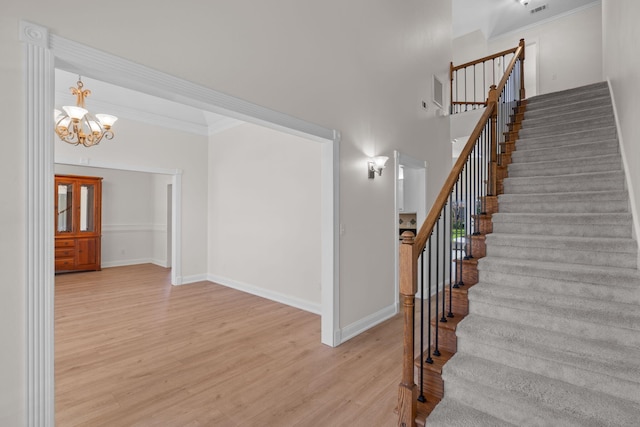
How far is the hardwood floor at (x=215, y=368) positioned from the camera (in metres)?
2.19

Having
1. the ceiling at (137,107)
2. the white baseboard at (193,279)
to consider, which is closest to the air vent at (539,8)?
the ceiling at (137,107)

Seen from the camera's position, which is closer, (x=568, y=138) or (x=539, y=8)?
(x=568, y=138)

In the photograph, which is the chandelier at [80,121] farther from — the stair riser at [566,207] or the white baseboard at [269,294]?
the stair riser at [566,207]

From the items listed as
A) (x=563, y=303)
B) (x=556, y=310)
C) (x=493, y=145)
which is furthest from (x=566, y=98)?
(x=556, y=310)

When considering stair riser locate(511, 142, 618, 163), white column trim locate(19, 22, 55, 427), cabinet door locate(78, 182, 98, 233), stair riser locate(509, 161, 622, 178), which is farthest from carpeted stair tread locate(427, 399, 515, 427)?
cabinet door locate(78, 182, 98, 233)

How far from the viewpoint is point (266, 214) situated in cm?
514

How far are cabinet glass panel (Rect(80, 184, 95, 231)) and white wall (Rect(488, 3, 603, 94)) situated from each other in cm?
1057

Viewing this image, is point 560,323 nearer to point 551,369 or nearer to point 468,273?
point 551,369

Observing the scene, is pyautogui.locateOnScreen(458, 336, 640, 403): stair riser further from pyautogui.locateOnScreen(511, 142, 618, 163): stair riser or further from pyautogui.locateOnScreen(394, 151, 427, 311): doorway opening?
pyautogui.locateOnScreen(511, 142, 618, 163): stair riser

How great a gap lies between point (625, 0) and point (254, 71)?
11.4ft

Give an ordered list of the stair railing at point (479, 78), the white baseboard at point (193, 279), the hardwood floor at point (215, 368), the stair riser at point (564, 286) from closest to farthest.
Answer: the stair riser at point (564, 286), the hardwood floor at point (215, 368), the white baseboard at point (193, 279), the stair railing at point (479, 78)

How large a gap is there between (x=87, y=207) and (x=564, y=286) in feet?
28.7

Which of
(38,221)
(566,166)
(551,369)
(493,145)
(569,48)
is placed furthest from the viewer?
(569,48)

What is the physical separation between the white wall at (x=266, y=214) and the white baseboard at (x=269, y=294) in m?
0.01
